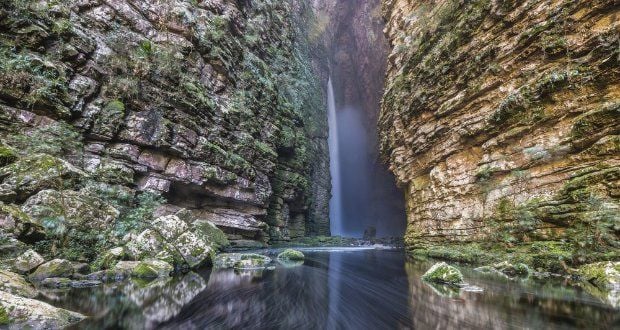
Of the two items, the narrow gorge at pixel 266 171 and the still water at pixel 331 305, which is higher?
the narrow gorge at pixel 266 171

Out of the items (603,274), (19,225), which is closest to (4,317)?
(19,225)

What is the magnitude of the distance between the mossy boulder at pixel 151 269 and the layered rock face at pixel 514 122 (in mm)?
11114

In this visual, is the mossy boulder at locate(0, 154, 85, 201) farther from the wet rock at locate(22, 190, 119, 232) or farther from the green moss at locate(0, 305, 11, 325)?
the green moss at locate(0, 305, 11, 325)

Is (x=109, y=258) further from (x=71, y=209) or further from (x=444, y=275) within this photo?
(x=444, y=275)

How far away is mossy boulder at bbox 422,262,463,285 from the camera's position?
7574 mm

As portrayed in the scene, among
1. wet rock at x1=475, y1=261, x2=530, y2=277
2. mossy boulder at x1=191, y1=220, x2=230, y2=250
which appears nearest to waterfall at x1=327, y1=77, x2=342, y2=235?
mossy boulder at x1=191, y1=220, x2=230, y2=250

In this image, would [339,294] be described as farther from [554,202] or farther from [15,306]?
[554,202]

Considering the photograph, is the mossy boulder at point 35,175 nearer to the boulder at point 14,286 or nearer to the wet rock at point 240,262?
the boulder at point 14,286

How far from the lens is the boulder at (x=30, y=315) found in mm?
3502

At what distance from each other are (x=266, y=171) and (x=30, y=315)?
1932cm

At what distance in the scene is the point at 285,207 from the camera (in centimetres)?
2641

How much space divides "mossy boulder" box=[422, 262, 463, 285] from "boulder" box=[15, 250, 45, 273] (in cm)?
926

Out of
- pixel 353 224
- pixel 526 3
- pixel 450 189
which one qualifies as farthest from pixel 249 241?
pixel 353 224

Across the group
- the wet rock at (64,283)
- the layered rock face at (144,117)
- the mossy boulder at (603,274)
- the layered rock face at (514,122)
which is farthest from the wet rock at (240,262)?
the mossy boulder at (603,274)
